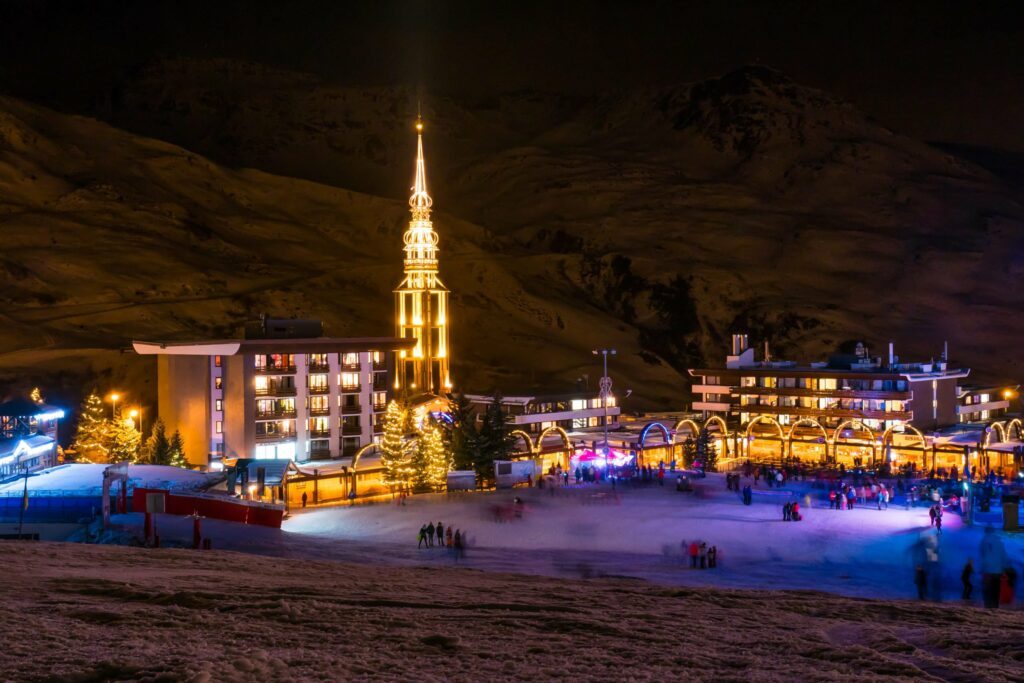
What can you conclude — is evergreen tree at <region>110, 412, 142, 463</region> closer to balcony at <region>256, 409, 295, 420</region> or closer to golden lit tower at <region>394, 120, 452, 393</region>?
balcony at <region>256, 409, 295, 420</region>

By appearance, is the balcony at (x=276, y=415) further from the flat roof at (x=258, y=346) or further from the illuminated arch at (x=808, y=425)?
the illuminated arch at (x=808, y=425)

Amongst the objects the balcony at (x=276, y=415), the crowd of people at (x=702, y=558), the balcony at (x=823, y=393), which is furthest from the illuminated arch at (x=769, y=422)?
the crowd of people at (x=702, y=558)

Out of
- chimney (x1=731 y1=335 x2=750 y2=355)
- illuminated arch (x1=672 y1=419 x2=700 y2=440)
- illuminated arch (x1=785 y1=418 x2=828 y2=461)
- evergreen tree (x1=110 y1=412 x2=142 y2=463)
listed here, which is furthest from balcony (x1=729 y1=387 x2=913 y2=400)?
evergreen tree (x1=110 y1=412 x2=142 y2=463)

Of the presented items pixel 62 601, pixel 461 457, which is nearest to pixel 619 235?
pixel 461 457

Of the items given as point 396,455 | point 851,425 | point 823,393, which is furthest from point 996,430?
point 396,455

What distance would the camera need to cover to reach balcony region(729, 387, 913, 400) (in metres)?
70.6

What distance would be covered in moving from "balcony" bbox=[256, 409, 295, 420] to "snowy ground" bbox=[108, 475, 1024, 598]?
63.4 ft

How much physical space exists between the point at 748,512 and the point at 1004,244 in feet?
443

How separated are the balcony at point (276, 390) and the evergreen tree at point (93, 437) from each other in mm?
8561

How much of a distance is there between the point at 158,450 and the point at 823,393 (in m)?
44.2

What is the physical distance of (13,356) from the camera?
82000 millimetres

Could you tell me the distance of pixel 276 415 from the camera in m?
62.3

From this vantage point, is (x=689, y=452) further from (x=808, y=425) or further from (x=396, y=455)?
(x=396, y=455)

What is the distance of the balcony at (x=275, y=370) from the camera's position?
205 feet
